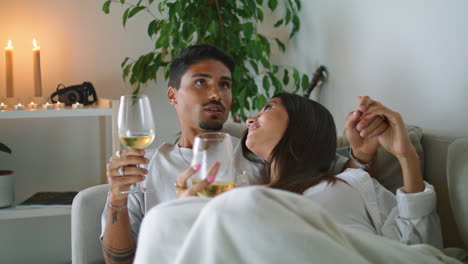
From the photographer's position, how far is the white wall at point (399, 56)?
1521mm

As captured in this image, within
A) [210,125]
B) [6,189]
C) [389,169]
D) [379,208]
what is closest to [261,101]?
[210,125]

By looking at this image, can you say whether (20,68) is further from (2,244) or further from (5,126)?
(2,244)

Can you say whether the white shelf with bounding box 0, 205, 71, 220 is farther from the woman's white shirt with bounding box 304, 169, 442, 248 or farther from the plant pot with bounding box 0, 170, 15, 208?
the woman's white shirt with bounding box 304, 169, 442, 248

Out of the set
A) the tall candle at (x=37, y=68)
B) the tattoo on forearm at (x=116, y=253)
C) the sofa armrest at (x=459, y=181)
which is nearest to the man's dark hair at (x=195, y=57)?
the tattoo on forearm at (x=116, y=253)

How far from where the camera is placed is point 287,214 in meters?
0.80

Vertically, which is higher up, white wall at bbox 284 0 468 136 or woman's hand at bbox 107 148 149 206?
white wall at bbox 284 0 468 136

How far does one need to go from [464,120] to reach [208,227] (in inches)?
41.8

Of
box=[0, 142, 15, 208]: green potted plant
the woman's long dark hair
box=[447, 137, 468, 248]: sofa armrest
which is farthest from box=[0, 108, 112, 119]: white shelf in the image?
box=[447, 137, 468, 248]: sofa armrest

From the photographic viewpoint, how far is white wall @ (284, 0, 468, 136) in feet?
4.99

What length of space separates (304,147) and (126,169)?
54 centimetres

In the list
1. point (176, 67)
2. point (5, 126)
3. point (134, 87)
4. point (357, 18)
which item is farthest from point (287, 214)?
point (5, 126)

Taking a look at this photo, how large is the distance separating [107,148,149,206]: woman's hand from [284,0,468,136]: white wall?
3.25ft

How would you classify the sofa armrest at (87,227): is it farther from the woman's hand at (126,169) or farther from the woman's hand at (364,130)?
the woman's hand at (364,130)

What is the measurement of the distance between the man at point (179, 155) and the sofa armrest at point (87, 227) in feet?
0.22
